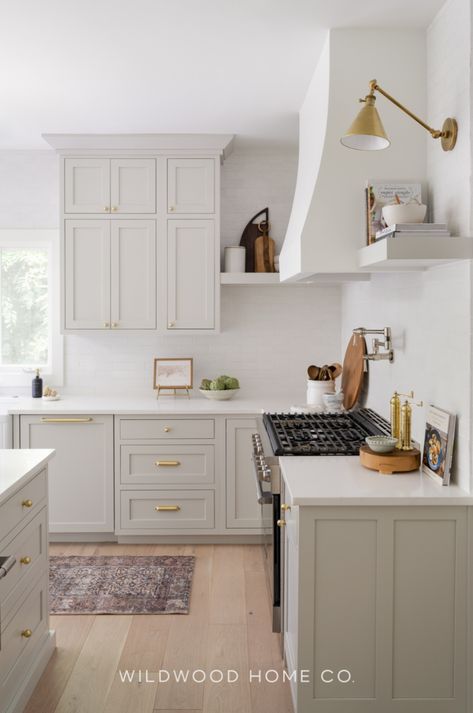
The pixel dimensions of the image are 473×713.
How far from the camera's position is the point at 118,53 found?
117 inches

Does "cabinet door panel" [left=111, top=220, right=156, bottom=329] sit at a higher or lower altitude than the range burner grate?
higher

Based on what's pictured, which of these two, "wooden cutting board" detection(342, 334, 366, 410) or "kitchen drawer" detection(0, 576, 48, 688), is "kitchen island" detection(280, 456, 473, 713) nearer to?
"kitchen drawer" detection(0, 576, 48, 688)

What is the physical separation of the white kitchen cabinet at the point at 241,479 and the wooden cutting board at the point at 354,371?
0.63 meters

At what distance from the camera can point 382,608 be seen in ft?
7.23

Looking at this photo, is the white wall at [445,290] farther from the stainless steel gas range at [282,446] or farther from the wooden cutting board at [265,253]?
the wooden cutting board at [265,253]

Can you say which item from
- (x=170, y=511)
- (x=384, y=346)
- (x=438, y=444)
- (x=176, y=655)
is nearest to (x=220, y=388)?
(x=170, y=511)

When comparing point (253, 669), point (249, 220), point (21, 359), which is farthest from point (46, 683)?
point (249, 220)

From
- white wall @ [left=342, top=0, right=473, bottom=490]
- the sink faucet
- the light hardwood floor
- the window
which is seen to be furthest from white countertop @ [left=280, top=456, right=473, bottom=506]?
the window

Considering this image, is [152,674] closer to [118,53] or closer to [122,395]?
[122,395]

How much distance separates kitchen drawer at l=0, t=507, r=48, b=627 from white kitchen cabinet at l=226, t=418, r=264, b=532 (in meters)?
1.59

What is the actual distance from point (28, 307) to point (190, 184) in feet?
4.94

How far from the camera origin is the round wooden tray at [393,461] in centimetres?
250

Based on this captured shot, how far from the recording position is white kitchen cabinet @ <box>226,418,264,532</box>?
4.15 m

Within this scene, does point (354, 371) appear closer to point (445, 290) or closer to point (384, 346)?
point (384, 346)
